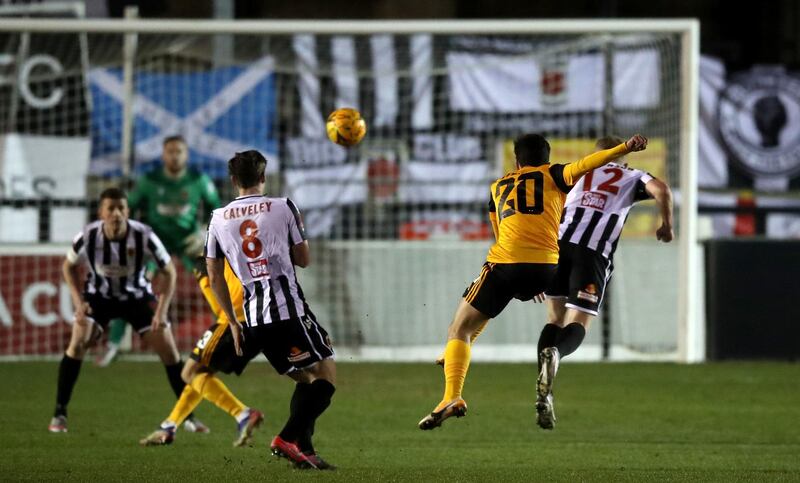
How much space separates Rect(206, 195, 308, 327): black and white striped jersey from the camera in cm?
675

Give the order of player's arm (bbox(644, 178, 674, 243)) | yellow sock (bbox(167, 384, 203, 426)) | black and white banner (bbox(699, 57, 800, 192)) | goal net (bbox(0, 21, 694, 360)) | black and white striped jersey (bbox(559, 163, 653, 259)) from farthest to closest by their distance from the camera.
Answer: black and white banner (bbox(699, 57, 800, 192)) < goal net (bbox(0, 21, 694, 360)) < black and white striped jersey (bbox(559, 163, 653, 259)) < yellow sock (bbox(167, 384, 203, 426)) < player's arm (bbox(644, 178, 674, 243))

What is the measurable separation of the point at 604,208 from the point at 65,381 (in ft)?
12.1

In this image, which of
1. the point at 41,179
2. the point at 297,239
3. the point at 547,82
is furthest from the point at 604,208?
the point at 547,82

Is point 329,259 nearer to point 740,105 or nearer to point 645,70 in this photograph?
point 645,70

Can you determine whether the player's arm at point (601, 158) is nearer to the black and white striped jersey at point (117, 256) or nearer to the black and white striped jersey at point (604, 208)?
the black and white striped jersey at point (604, 208)

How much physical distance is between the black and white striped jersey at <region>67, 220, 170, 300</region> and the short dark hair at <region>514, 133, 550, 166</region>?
9.10ft

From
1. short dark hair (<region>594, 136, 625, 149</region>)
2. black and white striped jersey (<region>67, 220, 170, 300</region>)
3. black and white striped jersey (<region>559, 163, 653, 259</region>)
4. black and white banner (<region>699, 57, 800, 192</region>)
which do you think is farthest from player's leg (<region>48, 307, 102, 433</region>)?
black and white banner (<region>699, 57, 800, 192</region>)

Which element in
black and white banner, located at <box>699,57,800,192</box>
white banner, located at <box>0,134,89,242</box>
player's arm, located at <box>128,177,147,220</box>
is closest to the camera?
player's arm, located at <box>128,177,147,220</box>

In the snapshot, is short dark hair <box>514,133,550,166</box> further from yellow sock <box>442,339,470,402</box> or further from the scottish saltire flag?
the scottish saltire flag

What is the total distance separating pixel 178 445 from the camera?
26.6 feet

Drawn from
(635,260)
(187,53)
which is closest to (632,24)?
(635,260)

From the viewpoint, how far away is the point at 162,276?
29.3ft

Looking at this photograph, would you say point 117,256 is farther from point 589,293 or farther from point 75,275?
point 589,293

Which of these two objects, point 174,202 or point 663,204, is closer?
point 663,204
